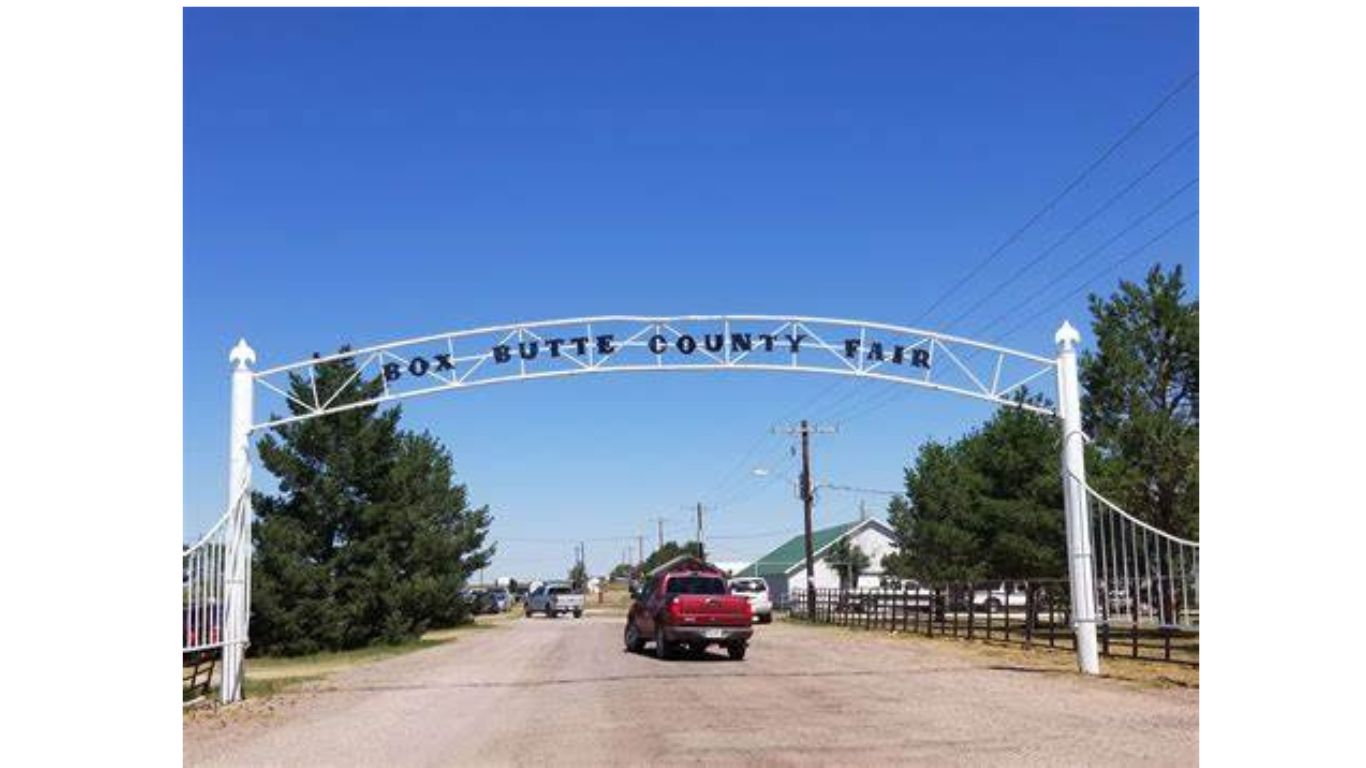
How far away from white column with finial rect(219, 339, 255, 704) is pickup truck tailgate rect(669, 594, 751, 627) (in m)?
8.29

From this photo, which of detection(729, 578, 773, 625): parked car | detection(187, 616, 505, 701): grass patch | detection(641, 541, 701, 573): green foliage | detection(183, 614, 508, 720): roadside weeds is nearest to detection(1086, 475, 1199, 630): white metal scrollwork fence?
detection(183, 614, 508, 720): roadside weeds

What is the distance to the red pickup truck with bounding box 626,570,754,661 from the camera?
79.4ft

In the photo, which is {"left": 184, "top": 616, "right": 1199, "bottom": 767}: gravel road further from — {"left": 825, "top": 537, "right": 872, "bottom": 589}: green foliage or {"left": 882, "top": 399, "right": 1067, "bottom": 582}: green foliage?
{"left": 825, "top": 537, "right": 872, "bottom": 589}: green foliage

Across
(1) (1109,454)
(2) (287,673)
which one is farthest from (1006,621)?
(2) (287,673)

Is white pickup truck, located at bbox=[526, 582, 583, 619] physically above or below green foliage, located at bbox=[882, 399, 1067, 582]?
below

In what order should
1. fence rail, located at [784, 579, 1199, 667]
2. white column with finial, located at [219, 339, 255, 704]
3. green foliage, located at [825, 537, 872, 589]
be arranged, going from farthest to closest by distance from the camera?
1. green foliage, located at [825, 537, 872, 589]
2. fence rail, located at [784, 579, 1199, 667]
3. white column with finial, located at [219, 339, 255, 704]

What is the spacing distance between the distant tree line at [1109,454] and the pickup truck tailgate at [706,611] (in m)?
8.95

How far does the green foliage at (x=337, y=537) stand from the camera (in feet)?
114

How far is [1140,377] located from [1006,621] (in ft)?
27.7

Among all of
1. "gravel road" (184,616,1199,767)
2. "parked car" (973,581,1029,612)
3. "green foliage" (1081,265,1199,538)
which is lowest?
"parked car" (973,581,1029,612)

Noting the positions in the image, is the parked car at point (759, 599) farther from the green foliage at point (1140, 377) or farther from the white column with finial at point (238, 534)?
the white column with finial at point (238, 534)

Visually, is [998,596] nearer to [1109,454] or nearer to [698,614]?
[1109,454]

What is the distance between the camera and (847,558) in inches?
3462
